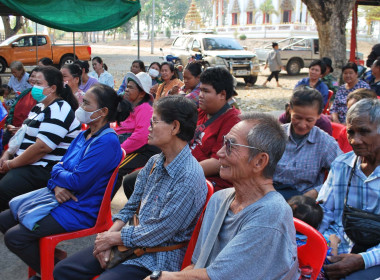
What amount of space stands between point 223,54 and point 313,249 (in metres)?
13.1

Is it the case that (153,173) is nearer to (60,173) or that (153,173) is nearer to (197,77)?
(60,173)

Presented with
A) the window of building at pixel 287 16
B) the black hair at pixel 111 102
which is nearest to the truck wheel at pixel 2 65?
the black hair at pixel 111 102

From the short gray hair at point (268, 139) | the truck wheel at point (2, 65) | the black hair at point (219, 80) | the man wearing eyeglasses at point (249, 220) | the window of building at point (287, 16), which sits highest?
the window of building at point (287, 16)

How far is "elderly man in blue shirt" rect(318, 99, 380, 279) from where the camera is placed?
2.04m

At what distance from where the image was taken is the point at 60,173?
9.18 ft

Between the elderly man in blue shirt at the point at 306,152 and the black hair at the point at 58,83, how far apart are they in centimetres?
202

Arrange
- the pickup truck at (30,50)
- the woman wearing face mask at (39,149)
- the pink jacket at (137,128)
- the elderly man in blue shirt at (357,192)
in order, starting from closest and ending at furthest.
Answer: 1. the elderly man in blue shirt at (357,192)
2. the woman wearing face mask at (39,149)
3. the pink jacket at (137,128)
4. the pickup truck at (30,50)

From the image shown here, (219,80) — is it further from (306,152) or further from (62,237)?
(62,237)

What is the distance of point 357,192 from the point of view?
2.29 meters

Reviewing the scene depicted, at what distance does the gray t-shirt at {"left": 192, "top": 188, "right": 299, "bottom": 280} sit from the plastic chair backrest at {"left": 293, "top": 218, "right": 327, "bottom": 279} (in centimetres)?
23

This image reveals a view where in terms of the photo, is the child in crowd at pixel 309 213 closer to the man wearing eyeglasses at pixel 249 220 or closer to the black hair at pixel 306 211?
the black hair at pixel 306 211

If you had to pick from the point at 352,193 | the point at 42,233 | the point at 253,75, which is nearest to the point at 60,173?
the point at 42,233

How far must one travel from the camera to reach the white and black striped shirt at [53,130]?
3199 millimetres

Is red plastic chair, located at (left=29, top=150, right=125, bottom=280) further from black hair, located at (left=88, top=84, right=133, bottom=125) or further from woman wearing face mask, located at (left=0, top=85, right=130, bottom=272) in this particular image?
black hair, located at (left=88, top=84, right=133, bottom=125)
